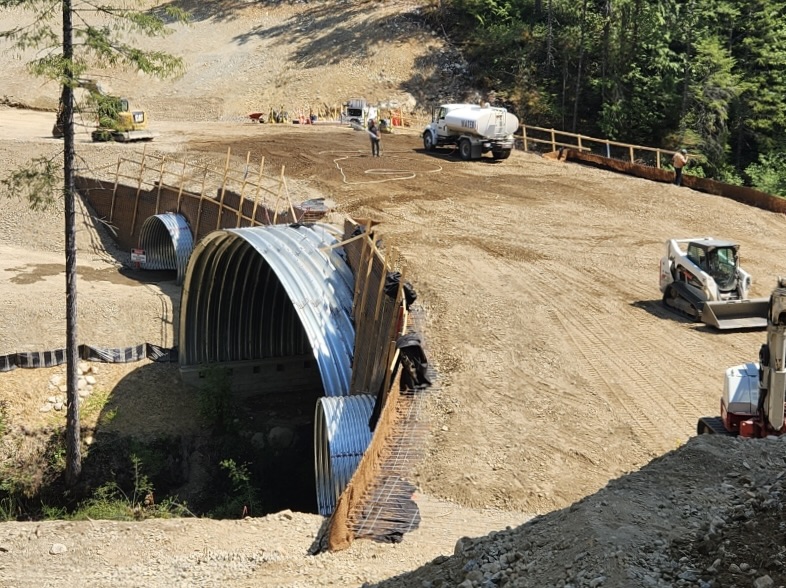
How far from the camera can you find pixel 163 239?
36.7m

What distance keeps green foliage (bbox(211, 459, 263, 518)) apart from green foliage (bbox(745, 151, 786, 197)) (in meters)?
25.0

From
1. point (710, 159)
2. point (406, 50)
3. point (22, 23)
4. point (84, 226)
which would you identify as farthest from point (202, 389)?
point (22, 23)

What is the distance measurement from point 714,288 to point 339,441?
30.0 ft

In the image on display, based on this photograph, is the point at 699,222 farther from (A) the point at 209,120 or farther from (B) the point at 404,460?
(A) the point at 209,120

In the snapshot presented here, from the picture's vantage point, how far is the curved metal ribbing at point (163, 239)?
34281 millimetres

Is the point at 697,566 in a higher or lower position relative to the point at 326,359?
higher

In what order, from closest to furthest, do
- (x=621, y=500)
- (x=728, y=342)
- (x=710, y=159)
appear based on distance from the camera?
(x=621, y=500), (x=728, y=342), (x=710, y=159)

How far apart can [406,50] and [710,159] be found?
21.1 m

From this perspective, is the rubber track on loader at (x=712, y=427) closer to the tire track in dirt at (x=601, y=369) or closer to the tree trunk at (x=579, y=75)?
the tire track in dirt at (x=601, y=369)

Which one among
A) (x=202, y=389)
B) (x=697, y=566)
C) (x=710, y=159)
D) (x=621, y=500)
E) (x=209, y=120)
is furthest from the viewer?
(x=209, y=120)

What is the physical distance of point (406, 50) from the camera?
5800 cm

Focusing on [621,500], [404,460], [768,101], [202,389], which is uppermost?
[768,101]

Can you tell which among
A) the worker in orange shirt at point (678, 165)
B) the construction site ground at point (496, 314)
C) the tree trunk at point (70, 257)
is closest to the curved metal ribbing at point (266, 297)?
the construction site ground at point (496, 314)

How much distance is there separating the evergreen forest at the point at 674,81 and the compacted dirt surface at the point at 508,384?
822cm
